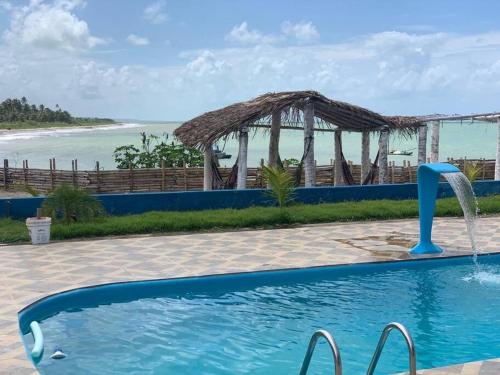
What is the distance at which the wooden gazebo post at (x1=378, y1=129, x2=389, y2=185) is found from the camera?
17.2 metres

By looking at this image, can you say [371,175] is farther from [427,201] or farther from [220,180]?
[427,201]

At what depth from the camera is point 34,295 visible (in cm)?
771

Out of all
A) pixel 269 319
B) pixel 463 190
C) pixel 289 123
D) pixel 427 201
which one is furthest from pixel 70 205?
pixel 463 190

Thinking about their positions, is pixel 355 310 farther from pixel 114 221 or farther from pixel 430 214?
pixel 114 221

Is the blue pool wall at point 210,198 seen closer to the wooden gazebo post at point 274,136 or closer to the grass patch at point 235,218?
the grass patch at point 235,218

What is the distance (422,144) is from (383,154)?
4.17 ft

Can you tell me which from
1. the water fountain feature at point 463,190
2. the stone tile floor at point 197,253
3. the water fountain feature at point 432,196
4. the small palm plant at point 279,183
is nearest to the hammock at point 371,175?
the stone tile floor at point 197,253

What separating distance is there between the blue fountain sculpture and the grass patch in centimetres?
A: 308

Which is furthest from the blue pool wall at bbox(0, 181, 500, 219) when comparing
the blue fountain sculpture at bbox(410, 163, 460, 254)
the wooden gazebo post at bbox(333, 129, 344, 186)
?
the blue fountain sculpture at bbox(410, 163, 460, 254)

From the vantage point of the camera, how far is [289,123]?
54.1 ft

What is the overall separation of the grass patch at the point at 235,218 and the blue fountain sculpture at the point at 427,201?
121 inches

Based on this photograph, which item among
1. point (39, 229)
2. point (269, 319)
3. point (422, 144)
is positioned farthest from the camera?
point (422, 144)

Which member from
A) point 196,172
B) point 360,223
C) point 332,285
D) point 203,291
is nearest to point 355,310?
point 332,285

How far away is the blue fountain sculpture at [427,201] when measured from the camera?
1008 cm
